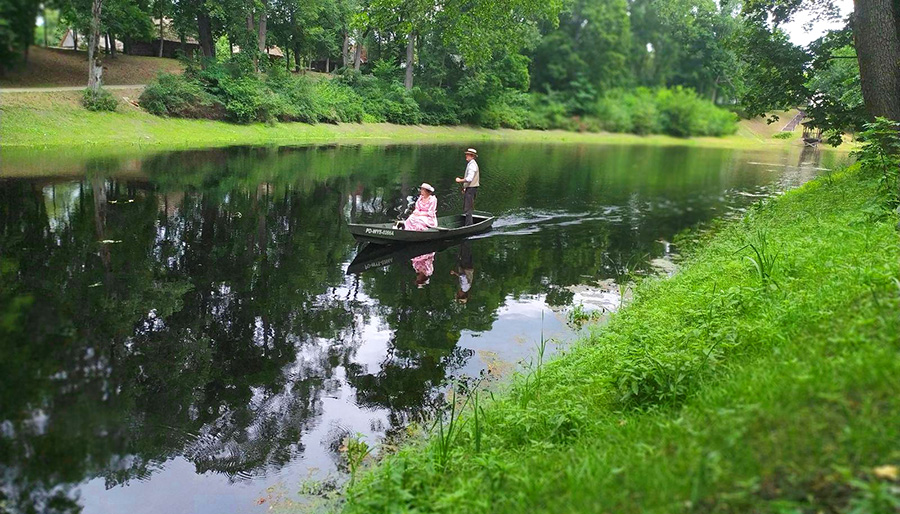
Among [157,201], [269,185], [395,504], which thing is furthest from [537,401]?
[269,185]

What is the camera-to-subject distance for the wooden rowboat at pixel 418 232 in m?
13.0

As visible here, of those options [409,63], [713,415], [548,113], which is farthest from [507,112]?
[713,415]

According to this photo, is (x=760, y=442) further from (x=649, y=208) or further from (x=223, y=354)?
(x=649, y=208)

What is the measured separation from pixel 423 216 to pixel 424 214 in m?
0.09

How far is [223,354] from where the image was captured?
777 cm

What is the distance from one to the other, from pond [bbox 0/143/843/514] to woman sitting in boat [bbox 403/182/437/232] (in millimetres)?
600

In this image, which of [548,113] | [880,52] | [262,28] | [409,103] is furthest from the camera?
[548,113]

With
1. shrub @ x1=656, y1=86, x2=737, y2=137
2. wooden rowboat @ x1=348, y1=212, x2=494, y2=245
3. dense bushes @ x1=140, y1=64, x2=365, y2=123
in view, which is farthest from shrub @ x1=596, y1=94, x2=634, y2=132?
wooden rowboat @ x1=348, y1=212, x2=494, y2=245

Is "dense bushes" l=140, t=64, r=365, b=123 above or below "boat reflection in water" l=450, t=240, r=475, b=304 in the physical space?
above

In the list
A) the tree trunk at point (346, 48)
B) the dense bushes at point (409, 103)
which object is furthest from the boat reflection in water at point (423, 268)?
the tree trunk at point (346, 48)

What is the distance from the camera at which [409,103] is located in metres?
48.3

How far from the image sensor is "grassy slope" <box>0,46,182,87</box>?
1094 inches

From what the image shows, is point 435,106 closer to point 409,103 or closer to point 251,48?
point 409,103

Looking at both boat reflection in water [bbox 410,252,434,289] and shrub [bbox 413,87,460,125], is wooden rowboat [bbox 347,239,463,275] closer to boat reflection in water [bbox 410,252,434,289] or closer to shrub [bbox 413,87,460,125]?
boat reflection in water [bbox 410,252,434,289]
